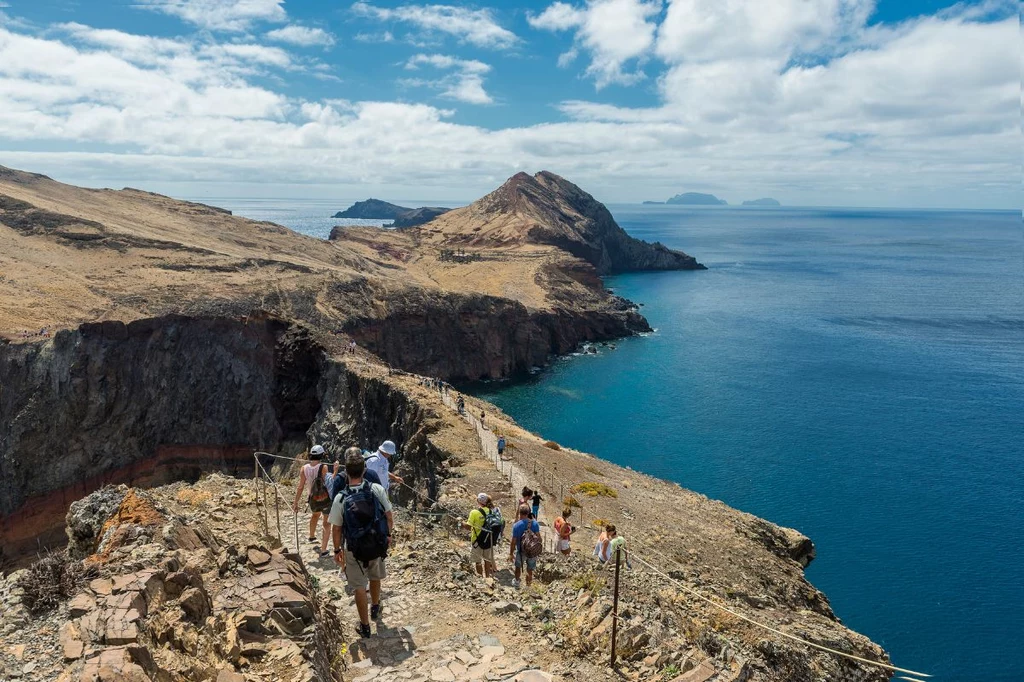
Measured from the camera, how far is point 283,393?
58750 mm

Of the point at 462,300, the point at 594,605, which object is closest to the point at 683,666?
the point at 594,605

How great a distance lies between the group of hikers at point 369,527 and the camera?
9.93m

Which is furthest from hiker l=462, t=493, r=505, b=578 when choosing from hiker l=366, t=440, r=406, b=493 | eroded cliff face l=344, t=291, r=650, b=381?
eroded cliff face l=344, t=291, r=650, b=381

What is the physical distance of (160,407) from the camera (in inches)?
2261

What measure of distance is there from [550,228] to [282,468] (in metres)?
124

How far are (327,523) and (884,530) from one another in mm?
41772

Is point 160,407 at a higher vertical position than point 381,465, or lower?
lower

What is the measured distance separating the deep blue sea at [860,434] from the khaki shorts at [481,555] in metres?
27.9

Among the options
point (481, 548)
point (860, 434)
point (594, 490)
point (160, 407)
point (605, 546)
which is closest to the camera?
point (481, 548)

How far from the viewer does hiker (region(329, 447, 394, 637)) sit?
984cm

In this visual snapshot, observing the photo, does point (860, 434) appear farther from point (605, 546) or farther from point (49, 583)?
point (49, 583)

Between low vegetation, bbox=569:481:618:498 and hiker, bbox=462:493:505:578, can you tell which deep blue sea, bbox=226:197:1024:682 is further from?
hiker, bbox=462:493:505:578

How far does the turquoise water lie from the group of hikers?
2693cm

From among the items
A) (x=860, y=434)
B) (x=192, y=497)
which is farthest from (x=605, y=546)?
(x=860, y=434)
